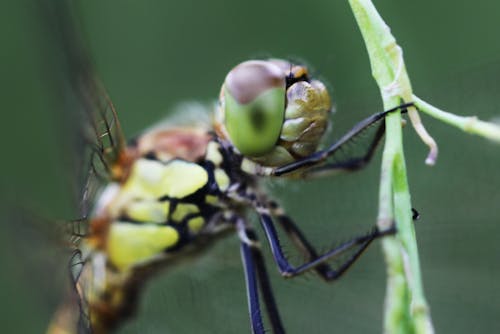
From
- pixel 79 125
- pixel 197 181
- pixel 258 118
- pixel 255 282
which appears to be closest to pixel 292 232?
pixel 255 282

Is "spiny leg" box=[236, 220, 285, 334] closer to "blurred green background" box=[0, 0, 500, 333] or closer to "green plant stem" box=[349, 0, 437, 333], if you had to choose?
"blurred green background" box=[0, 0, 500, 333]

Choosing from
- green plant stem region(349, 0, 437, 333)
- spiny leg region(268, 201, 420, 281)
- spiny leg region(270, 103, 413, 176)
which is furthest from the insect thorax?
green plant stem region(349, 0, 437, 333)

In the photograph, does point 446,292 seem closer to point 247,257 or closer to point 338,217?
point 338,217

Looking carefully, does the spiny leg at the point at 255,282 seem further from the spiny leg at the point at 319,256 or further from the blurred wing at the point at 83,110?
the blurred wing at the point at 83,110

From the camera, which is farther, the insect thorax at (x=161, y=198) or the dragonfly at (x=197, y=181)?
the insect thorax at (x=161, y=198)

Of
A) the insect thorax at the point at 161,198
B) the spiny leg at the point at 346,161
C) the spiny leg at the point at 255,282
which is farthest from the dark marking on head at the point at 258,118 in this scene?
the spiny leg at the point at 255,282

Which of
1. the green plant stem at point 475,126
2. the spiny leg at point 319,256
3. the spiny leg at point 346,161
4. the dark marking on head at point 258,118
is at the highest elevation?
the green plant stem at point 475,126

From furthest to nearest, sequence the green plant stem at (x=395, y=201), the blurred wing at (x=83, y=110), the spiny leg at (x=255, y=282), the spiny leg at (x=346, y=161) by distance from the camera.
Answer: the spiny leg at (x=255, y=282), the blurred wing at (x=83, y=110), the spiny leg at (x=346, y=161), the green plant stem at (x=395, y=201)
